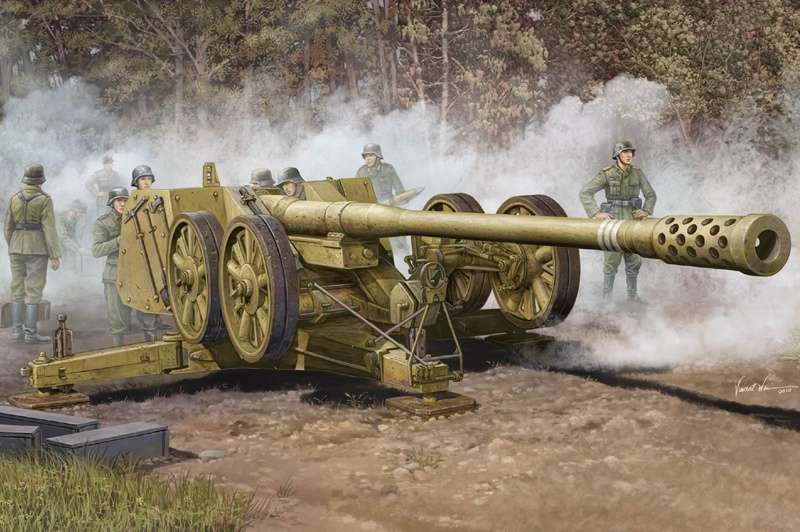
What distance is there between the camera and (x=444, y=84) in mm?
21094

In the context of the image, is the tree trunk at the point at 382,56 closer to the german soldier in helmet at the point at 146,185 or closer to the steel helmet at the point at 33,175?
the steel helmet at the point at 33,175

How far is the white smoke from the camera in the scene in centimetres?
1098

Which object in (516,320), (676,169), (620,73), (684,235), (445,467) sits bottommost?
(445,467)

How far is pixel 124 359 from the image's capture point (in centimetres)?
838

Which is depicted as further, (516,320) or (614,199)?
(614,199)

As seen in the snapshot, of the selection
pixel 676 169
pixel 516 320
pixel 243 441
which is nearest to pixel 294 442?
pixel 243 441

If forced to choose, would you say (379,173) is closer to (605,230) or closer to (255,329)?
(255,329)

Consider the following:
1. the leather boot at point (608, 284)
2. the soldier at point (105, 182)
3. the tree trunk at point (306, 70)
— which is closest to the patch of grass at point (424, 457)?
the leather boot at point (608, 284)

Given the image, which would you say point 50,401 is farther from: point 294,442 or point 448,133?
point 448,133

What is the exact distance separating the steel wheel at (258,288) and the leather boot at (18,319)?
4.60 metres

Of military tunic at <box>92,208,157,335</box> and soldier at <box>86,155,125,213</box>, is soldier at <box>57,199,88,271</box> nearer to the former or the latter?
soldier at <box>86,155,125,213</box>

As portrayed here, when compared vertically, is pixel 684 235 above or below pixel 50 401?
above

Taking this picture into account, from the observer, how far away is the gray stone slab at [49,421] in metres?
6.66

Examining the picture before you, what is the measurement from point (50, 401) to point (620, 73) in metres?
14.0
